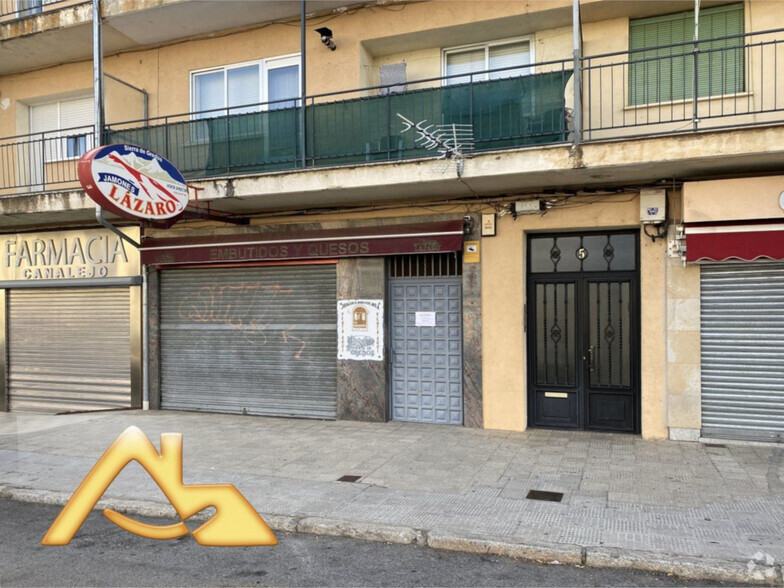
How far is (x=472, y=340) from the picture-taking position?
29.7 feet

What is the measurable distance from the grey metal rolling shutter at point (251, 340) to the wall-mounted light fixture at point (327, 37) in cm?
359

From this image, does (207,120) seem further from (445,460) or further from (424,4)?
(445,460)

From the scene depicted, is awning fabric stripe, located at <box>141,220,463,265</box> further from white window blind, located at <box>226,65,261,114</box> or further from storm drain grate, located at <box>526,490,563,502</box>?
storm drain grate, located at <box>526,490,563,502</box>

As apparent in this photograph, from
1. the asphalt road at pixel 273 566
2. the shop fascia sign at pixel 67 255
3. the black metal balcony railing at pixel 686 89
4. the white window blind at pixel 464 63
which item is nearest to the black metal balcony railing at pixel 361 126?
the white window blind at pixel 464 63

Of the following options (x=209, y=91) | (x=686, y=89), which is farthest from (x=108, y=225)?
(x=686, y=89)

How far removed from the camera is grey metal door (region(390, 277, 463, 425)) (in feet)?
30.6

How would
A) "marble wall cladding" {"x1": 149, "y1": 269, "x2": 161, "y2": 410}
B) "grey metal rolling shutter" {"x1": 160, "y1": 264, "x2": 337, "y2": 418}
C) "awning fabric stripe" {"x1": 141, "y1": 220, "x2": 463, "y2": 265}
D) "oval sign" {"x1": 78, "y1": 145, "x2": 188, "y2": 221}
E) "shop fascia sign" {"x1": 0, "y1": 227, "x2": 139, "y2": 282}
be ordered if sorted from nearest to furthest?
"oval sign" {"x1": 78, "y1": 145, "x2": 188, "y2": 221} → "awning fabric stripe" {"x1": 141, "y1": 220, "x2": 463, "y2": 265} → "grey metal rolling shutter" {"x1": 160, "y1": 264, "x2": 337, "y2": 418} → "marble wall cladding" {"x1": 149, "y1": 269, "x2": 161, "y2": 410} → "shop fascia sign" {"x1": 0, "y1": 227, "x2": 139, "y2": 282}

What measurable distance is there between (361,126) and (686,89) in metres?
4.62

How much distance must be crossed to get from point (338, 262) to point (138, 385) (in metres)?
4.68

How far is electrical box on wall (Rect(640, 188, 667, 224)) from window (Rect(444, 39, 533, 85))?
276 centimetres

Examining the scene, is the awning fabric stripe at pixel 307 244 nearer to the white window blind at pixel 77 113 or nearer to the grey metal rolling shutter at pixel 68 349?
the grey metal rolling shutter at pixel 68 349

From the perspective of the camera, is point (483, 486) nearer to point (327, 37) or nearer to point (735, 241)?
point (735, 241)

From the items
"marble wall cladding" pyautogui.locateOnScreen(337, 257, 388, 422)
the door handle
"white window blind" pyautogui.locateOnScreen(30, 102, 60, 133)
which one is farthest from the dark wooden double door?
"white window blind" pyautogui.locateOnScreen(30, 102, 60, 133)

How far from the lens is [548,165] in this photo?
7.63 meters
